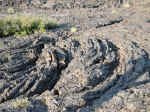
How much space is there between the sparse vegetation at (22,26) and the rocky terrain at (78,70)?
350mm

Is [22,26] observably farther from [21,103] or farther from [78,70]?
[21,103]

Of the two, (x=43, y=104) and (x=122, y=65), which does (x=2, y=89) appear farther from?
(x=122, y=65)

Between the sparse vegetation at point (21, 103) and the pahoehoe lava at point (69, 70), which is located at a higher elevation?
the pahoehoe lava at point (69, 70)

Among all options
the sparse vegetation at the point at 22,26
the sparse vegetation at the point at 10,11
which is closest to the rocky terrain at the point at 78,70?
the sparse vegetation at the point at 22,26

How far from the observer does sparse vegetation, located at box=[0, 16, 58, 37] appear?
700cm

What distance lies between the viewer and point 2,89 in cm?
448

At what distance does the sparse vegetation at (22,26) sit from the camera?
23.0ft

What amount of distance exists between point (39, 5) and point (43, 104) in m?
7.76

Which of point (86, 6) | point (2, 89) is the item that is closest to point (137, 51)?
point (2, 89)

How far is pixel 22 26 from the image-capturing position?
726cm

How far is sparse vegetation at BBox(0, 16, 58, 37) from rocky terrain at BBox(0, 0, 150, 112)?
0.35 m

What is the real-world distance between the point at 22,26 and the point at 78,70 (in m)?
3.18

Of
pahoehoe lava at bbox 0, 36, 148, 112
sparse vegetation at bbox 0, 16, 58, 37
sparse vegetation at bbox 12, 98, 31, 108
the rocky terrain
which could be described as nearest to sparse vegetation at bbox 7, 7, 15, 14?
sparse vegetation at bbox 0, 16, 58, 37

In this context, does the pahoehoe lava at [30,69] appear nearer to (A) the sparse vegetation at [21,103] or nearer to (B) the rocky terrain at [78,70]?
(B) the rocky terrain at [78,70]
